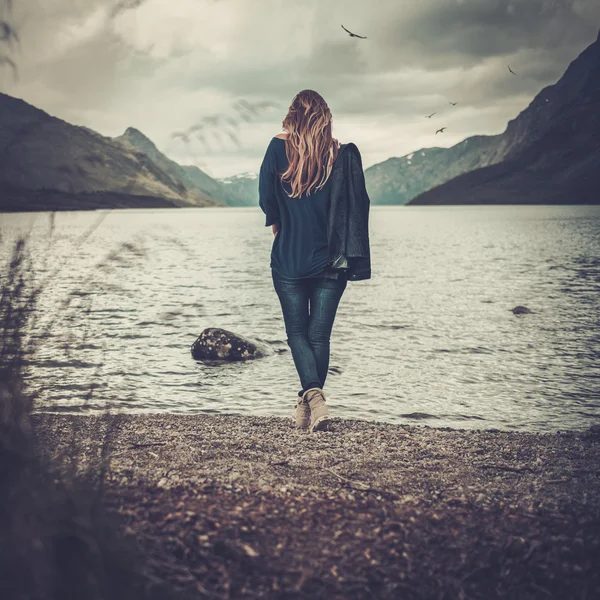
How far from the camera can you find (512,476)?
16.7 ft

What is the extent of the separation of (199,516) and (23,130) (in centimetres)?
264

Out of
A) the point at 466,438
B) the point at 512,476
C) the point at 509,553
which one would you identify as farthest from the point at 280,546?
the point at 466,438

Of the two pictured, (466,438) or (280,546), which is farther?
(466,438)

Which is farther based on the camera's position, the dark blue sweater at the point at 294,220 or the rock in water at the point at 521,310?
the rock in water at the point at 521,310

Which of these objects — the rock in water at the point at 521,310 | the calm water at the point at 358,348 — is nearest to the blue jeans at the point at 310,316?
the calm water at the point at 358,348

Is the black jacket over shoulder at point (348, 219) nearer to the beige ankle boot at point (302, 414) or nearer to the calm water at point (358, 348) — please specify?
the beige ankle boot at point (302, 414)

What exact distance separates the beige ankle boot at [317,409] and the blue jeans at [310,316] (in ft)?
0.25

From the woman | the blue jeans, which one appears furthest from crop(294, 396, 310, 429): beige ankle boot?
the woman

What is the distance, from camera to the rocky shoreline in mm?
3121

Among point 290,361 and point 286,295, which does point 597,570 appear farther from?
point 290,361

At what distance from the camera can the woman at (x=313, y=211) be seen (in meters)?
5.39

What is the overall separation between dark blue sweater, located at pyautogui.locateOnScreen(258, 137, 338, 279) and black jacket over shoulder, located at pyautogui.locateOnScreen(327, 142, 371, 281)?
0.11 m

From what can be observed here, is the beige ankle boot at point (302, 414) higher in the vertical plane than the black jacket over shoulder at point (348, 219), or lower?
lower

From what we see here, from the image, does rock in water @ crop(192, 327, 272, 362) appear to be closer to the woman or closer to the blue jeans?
the blue jeans
